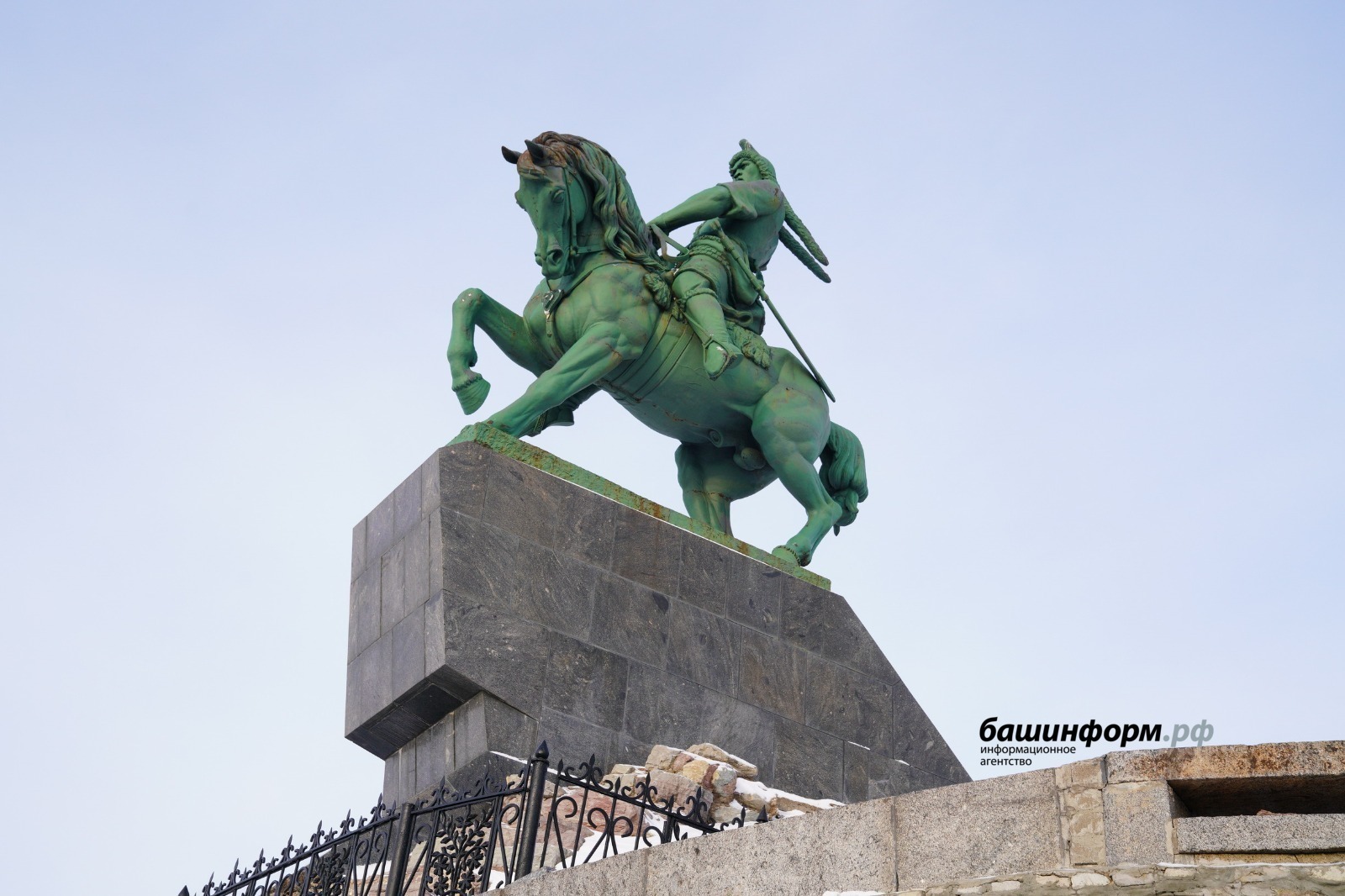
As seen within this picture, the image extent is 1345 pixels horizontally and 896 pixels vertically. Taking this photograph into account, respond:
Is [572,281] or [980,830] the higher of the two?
[572,281]

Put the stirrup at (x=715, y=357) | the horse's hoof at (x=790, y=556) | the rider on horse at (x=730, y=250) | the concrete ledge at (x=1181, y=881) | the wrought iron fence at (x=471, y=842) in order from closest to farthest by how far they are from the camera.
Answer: the concrete ledge at (x=1181, y=881)
the wrought iron fence at (x=471, y=842)
the stirrup at (x=715, y=357)
the rider on horse at (x=730, y=250)
the horse's hoof at (x=790, y=556)

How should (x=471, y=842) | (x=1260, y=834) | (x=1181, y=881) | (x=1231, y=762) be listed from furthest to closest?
(x=471, y=842) → (x=1231, y=762) → (x=1260, y=834) → (x=1181, y=881)

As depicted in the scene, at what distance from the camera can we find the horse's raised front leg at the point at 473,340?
11.3 meters

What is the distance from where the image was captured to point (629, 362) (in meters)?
11.7

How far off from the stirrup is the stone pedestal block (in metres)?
0.98

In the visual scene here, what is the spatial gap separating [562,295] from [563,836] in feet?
13.2

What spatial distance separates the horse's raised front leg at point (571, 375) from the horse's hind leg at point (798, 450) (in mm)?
1143

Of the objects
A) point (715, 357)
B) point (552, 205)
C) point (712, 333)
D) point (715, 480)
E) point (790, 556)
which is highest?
point (552, 205)

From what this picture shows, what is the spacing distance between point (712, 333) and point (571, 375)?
1025 mm

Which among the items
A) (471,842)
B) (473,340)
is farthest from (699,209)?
(471,842)

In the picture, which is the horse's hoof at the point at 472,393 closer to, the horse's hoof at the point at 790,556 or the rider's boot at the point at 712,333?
the rider's boot at the point at 712,333

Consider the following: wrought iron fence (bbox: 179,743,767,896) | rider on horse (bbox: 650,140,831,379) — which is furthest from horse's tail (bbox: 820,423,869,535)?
wrought iron fence (bbox: 179,743,767,896)

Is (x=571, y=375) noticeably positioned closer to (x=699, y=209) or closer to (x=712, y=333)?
(x=712, y=333)

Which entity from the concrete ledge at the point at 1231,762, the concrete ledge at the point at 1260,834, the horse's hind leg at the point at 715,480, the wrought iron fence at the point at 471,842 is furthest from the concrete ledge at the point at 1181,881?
the horse's hind leg at the point at 715,480
